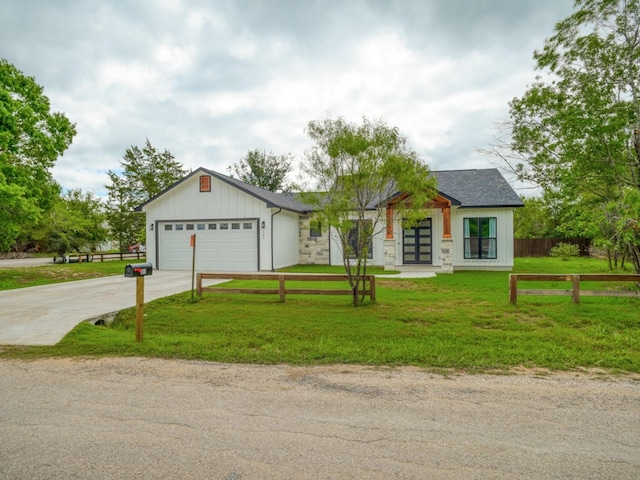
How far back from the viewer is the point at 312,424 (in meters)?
3.29

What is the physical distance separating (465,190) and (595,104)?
9.33m

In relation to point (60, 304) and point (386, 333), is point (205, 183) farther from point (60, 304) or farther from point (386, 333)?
point (386, 333)

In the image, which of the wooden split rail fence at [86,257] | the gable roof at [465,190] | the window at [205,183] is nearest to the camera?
the gable roof at [465,190]

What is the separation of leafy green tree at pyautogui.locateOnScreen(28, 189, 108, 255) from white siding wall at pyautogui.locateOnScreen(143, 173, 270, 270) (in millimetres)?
15463

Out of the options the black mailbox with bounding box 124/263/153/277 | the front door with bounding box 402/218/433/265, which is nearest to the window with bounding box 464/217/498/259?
the front door with bounding box 402/218/433/265

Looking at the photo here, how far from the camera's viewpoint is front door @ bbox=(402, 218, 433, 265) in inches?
693

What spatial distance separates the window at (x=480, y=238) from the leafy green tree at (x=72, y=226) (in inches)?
1117

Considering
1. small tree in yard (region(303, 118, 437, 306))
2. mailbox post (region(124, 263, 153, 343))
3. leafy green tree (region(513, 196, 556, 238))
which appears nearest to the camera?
mailbox post (region(124, 263, 153, 343))

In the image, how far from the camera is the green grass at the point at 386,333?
207 inches

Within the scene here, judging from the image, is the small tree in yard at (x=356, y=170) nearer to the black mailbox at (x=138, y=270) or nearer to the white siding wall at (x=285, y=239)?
the black mailbox at (x=138, y=270)

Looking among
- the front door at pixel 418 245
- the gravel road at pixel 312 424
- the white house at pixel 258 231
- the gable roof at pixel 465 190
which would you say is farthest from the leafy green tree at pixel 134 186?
the gravel road at pixel 312 424

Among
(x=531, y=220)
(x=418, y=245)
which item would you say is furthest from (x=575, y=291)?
(x=531, y=220)

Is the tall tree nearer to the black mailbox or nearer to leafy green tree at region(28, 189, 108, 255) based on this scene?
the black mailbox

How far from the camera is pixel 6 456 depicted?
2.78 metres
